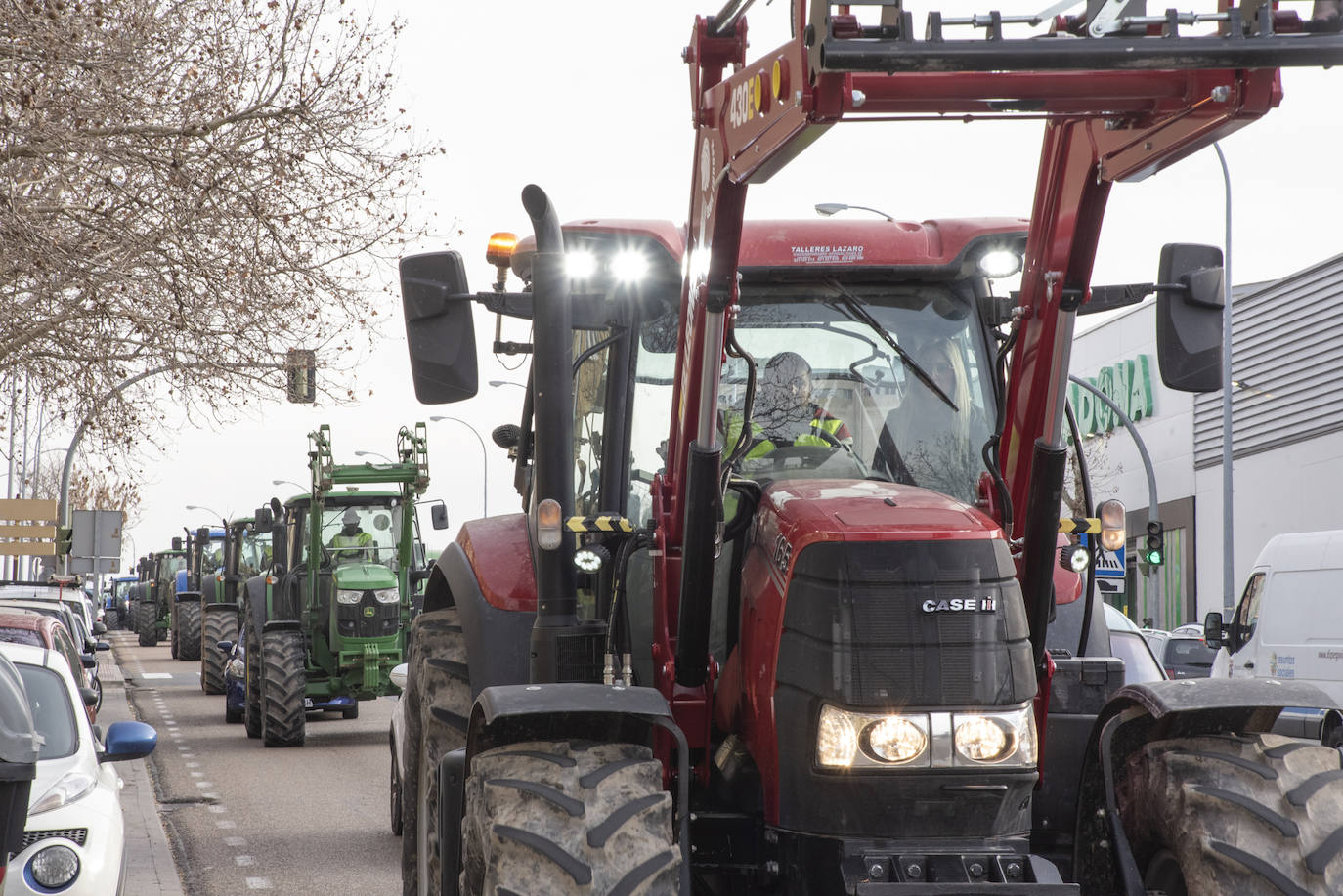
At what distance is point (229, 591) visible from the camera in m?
31.8

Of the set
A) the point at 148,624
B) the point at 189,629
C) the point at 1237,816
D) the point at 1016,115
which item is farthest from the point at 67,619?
the point at 148,624

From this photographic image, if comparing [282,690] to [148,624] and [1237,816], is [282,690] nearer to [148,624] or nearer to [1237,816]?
[1237,816]

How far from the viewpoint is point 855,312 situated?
5668mm

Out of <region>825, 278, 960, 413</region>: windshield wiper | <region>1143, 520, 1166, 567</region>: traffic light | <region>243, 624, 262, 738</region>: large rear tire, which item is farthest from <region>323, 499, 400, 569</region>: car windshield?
<region>825, 278, 960, 413</region>: windshield wiper

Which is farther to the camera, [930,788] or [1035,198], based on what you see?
[1035,198]

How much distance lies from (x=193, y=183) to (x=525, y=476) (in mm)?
10342

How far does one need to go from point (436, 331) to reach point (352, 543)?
51.6ft

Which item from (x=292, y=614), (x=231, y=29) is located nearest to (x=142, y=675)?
(x=292, y=614)

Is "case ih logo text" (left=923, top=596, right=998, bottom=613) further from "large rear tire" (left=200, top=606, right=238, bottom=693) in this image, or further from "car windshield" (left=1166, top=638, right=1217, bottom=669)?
"large rear tire" (left=200, top=606, right=238, bottom=693)

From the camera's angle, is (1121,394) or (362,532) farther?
(1121,394)

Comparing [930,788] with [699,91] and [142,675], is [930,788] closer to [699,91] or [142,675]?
[699,91]

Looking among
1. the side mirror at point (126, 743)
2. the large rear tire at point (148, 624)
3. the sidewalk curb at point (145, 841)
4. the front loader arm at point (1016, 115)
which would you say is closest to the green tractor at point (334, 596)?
the sidewalk curb at point (145, 841)

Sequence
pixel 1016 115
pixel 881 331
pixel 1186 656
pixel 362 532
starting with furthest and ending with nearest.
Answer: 1. pixel 362 532
2. pixel 1186 656
3. pixel 881 331
4. pixel 1016 115

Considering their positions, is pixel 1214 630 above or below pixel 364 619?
above
